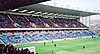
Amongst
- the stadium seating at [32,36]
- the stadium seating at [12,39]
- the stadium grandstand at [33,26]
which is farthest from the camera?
the stadium grandstand at [33,26]

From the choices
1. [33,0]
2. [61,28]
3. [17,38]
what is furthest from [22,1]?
[61,28]

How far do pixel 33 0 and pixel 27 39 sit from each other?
93.5 ft

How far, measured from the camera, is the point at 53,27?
54.2 meters

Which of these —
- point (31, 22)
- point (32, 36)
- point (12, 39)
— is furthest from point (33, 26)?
point (12, 39)

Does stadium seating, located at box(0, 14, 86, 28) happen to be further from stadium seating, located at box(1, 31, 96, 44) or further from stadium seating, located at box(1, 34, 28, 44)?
stadium seating, located at box(1, 34, 28, 44)

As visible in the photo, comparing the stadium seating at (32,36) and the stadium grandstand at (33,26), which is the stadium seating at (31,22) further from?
the stadium seating at (32,36)

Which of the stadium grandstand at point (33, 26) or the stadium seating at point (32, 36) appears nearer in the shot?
the stadium seating at point (32, 36)

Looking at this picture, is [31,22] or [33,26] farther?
[31,22]

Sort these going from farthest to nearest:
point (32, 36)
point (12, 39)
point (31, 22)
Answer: point (31, 22) < point (32, 36) < point (12, 39)

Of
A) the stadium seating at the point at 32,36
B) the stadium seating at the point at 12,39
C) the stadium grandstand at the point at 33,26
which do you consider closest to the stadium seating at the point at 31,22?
the stadium grandstand at the point at 33,26

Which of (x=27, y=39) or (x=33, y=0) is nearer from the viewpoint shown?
(x=33, y=0)

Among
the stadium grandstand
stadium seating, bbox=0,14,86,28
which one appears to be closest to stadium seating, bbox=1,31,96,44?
the stadium grandstand

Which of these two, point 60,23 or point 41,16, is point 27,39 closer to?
point 41,16

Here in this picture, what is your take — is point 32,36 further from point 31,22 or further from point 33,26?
point 31,22
